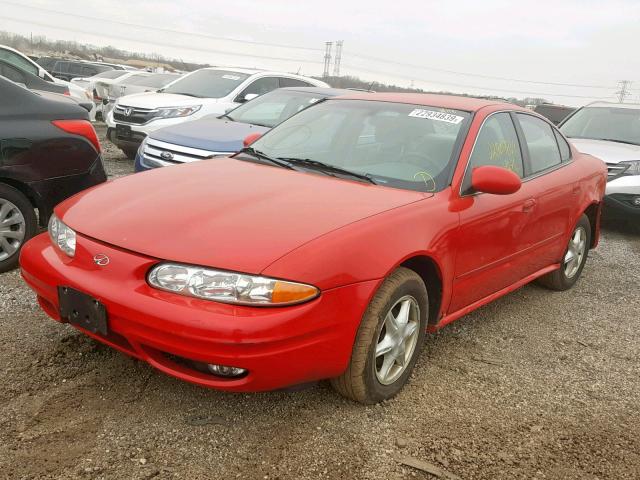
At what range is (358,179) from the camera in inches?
129

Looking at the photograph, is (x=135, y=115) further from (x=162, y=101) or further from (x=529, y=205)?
(x=529, y=205)

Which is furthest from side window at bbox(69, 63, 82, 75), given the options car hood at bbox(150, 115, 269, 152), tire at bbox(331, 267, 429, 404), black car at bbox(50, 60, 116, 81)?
tire at bbox(331, 267, 429, 404)

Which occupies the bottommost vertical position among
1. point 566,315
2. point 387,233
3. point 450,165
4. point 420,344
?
point 566,315

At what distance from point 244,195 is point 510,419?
1721 millimetres

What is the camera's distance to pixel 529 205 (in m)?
3.78

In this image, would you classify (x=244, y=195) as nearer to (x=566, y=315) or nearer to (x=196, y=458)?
(x=196, y=458)

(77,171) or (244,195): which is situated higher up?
(244,195)

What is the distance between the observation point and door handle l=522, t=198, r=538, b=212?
146 inches

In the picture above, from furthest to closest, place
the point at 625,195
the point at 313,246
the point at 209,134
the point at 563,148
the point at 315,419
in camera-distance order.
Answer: the point at 625,195 → the point at 209,134 → the point at 563,148 → the point at 315,419 → the point at 313,246

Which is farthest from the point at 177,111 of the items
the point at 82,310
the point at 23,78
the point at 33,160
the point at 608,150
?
the point at 82,310

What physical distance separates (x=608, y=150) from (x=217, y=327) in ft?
22.8

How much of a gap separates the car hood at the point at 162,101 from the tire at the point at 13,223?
4.94 metres

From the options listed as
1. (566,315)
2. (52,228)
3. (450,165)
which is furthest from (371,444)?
(566,315)

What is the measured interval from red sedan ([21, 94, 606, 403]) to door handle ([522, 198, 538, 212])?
27 mm
